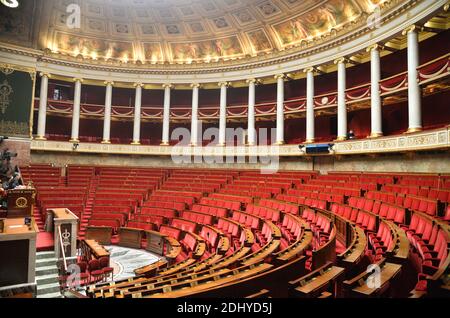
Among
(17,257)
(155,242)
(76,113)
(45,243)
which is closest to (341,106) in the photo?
(155,242)

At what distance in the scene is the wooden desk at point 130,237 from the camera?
34.7ft

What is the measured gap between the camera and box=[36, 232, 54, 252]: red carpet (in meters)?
7.46

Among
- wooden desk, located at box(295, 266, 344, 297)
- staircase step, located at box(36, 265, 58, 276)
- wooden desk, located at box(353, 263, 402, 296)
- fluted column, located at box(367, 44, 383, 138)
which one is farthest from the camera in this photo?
fluted column, located at box(367, 44, 383, 138)

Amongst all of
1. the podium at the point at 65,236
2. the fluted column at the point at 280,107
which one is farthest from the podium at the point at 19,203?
the fluted column at the point at 280,107

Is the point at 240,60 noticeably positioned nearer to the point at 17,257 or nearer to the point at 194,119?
the point at 194,119

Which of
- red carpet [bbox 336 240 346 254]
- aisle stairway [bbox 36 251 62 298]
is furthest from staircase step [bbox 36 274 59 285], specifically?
red carpet [bbox 336 240 346 254]

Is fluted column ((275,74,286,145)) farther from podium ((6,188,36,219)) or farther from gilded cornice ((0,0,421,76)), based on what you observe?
podium ((6,188,36,219))

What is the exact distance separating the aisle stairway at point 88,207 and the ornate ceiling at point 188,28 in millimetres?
8818

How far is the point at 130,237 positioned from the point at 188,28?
48.0 feet

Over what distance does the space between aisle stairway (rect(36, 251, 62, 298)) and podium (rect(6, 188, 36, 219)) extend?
110cm

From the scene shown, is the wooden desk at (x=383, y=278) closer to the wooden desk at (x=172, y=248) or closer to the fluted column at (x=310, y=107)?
the wooden desk at (x=172, y=248)

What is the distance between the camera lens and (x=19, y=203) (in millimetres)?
7453
